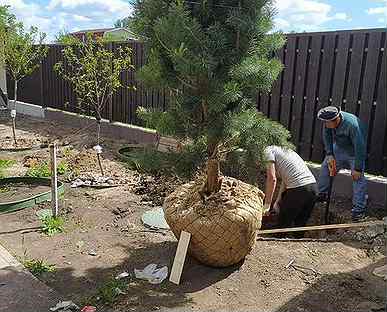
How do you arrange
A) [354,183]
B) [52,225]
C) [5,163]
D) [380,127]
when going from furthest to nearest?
[5,163] < [380,127] < [354,183] < [52,225]

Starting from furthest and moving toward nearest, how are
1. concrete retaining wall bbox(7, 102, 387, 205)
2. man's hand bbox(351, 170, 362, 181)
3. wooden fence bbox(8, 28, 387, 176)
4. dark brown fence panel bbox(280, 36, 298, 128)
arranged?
dark brown fence panel bbox(280, 36, 298, 128) → wooden fence bbox(8, 28, 387, 176) → concrete retaining wall bbox(7, 102, 387, 205) → man's hand bbox(351, 170, 362, 181)

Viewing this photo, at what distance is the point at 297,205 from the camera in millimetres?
4891

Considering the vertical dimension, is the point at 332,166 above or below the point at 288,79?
below

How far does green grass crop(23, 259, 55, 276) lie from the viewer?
3520 millimetres

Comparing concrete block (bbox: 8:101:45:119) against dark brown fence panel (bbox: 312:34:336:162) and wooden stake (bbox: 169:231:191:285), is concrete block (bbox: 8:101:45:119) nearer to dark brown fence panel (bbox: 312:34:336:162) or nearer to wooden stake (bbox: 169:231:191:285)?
dark brown fence panel (bbox: 312:34:336:162)

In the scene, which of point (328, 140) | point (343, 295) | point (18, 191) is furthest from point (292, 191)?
point (18, 191)

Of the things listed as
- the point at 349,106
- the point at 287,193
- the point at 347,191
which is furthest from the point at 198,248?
the point at 349,106

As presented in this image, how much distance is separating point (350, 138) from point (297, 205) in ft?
3.45

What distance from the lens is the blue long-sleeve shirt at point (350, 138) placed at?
4.68m

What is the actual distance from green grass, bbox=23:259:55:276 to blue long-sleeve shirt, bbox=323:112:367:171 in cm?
355

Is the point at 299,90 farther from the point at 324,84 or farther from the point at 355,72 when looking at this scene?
the point at 355,72

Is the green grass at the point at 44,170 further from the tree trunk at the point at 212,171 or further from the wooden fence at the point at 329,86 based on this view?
the tree trunk at the point at 212,171

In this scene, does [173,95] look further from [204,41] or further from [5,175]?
[5,175]

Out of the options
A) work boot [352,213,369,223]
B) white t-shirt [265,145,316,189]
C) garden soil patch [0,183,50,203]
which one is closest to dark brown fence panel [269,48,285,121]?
white t-shirt [265,145,316,189]
